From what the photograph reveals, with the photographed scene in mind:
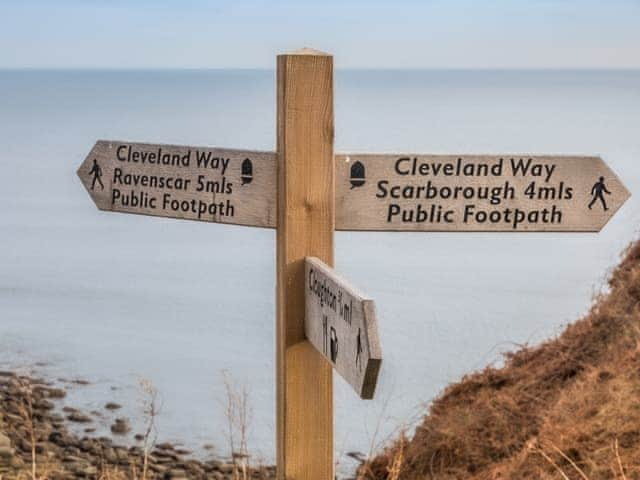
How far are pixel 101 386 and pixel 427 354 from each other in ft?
9.63

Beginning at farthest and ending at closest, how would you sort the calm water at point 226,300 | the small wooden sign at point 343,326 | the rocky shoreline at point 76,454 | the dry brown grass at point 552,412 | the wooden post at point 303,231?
the calm water at point 226,300, the rocky shoreline at point 76,454, the dry brown grass at point 552,412, the wooden post at point 303,231, the small wooden sign at point 343,326

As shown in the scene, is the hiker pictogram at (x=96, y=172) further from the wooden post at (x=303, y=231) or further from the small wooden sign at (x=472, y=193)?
the small wooden sign at (x=472, y=193)

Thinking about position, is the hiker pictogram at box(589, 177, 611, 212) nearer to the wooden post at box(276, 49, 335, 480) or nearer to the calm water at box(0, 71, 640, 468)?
the wooden post at box(276, 49, 335, 480)

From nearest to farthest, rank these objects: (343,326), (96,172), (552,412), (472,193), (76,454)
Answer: (343,326), (472,193), (96,172), (552,412), (76,454)

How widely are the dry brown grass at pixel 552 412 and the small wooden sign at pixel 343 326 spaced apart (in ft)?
5.13

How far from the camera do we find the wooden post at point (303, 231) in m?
4.18

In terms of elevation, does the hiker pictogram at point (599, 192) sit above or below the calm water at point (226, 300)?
below

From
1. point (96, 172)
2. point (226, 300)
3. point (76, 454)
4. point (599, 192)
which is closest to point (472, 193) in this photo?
point (599, 192)

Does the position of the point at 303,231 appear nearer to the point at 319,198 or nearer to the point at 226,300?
the point at 319,198

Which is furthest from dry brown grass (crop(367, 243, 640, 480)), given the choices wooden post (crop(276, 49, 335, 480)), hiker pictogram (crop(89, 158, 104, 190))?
hiker pictogram (crop(89, 158, 104, 190))

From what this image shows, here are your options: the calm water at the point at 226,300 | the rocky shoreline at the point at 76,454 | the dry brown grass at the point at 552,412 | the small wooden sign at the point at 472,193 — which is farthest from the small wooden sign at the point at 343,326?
the rocky shoreline at the point at 76,454

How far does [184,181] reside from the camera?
4516 millimetres

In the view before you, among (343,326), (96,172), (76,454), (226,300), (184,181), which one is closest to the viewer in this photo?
(343,326)

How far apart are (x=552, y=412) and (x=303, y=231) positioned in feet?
8.38
